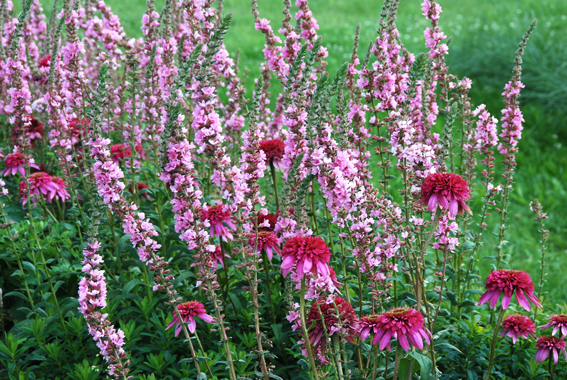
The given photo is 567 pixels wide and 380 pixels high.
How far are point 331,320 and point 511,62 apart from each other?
732cm

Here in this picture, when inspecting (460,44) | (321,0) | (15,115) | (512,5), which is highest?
(321,0)

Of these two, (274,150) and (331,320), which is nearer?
(331,320)

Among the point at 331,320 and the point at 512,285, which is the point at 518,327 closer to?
the point at 512,285

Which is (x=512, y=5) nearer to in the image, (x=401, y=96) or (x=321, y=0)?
(x=321, y=0)

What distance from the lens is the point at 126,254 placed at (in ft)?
11.2

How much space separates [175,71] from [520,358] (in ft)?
8.60

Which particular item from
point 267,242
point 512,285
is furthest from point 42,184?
point 512,285

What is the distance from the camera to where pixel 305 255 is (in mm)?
1935

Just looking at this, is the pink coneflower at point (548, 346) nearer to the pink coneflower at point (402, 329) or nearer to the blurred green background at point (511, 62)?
the pink coneflower at point (402, 329)

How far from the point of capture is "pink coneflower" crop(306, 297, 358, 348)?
217 cm

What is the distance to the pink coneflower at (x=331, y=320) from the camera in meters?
2.17

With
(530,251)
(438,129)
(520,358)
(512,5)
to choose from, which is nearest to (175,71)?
(520,358)

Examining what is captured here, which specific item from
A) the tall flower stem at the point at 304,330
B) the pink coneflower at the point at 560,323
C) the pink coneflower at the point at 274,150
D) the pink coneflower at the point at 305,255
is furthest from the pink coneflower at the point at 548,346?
the pink coneflower at the point at 274,150

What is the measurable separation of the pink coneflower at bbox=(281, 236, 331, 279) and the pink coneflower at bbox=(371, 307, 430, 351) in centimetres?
28
